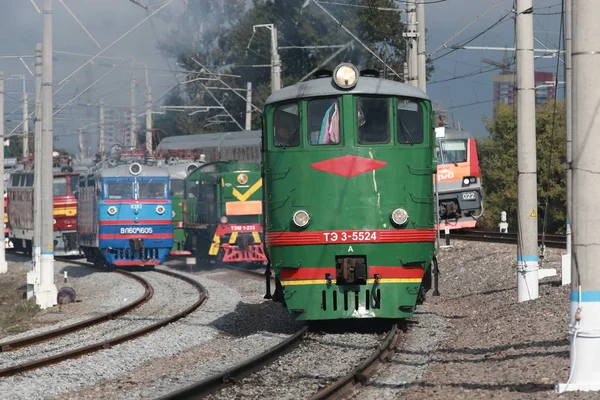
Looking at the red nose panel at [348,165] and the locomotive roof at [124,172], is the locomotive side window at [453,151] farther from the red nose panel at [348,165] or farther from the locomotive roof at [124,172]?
the red nose panel at [348,165]

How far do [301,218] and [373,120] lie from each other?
5.37ft

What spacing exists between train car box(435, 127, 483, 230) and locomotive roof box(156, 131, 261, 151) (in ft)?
22.2

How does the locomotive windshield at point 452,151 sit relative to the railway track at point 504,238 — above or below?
above

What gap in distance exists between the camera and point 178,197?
108ft

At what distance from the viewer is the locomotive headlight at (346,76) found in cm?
1341

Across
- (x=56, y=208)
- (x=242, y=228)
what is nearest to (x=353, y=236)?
(x=242, y=228)

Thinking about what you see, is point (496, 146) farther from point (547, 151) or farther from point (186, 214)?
point (186, 214)

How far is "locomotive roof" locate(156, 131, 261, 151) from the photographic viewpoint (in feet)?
123

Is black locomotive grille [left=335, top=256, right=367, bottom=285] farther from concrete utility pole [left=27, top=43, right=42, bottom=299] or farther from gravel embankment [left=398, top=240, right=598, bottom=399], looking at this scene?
concrete utility pole [left=27, top=43, right=42, bottom=299]

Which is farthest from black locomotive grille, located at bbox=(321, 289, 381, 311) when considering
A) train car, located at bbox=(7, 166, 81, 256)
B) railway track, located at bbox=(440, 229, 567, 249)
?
train car, located at bbox=(7, 166, 81, 256)

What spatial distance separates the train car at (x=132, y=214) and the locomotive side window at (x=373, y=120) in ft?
52.1

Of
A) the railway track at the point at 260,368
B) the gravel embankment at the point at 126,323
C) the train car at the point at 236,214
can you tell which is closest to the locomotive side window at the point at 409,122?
the railway track at the point at 260,368

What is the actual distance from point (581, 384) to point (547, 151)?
4021 cm

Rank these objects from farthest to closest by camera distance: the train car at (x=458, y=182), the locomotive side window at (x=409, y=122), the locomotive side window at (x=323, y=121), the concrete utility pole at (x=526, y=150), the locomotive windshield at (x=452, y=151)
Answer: the locomotive windshield at (x=452, y=151), the train car at (x=458, y=182), the concrete utility pole at (x=526, y=150), the locomotive side window at (x=409, y=122), the locomotive side window at (x=323, y=121)
